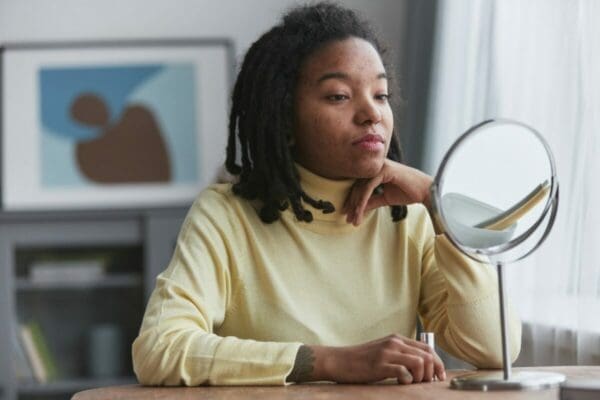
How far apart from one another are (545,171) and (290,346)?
1.25ft

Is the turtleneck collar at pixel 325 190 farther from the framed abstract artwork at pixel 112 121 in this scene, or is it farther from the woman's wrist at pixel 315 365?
the framed abstract artwork at pixel 112 121

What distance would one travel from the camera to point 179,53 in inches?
153

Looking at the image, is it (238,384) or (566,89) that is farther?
(566,89)

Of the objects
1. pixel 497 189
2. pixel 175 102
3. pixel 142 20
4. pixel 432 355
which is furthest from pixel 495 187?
pixel 142 20

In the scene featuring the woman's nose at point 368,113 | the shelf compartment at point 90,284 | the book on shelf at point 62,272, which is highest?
the woman's nose at point 368,113

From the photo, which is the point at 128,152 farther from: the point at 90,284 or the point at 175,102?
the point at 90,284

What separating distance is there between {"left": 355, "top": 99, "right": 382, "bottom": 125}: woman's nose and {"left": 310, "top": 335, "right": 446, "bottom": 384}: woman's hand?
34 centimetres

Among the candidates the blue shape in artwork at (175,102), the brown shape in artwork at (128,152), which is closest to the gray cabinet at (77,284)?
the brown shape in artwork at (128,152)

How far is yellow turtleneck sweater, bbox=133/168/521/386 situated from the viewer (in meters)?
1.64

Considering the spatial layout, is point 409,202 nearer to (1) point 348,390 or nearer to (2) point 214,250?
(2) point 214,250

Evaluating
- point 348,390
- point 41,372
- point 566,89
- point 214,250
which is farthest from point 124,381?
point 348,390

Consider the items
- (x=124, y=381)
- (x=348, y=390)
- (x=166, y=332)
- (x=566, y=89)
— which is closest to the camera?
(x=348, y=390)

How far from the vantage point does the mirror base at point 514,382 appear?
133 cm

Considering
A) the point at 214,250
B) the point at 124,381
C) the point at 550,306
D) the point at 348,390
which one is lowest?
the point at 124,381
